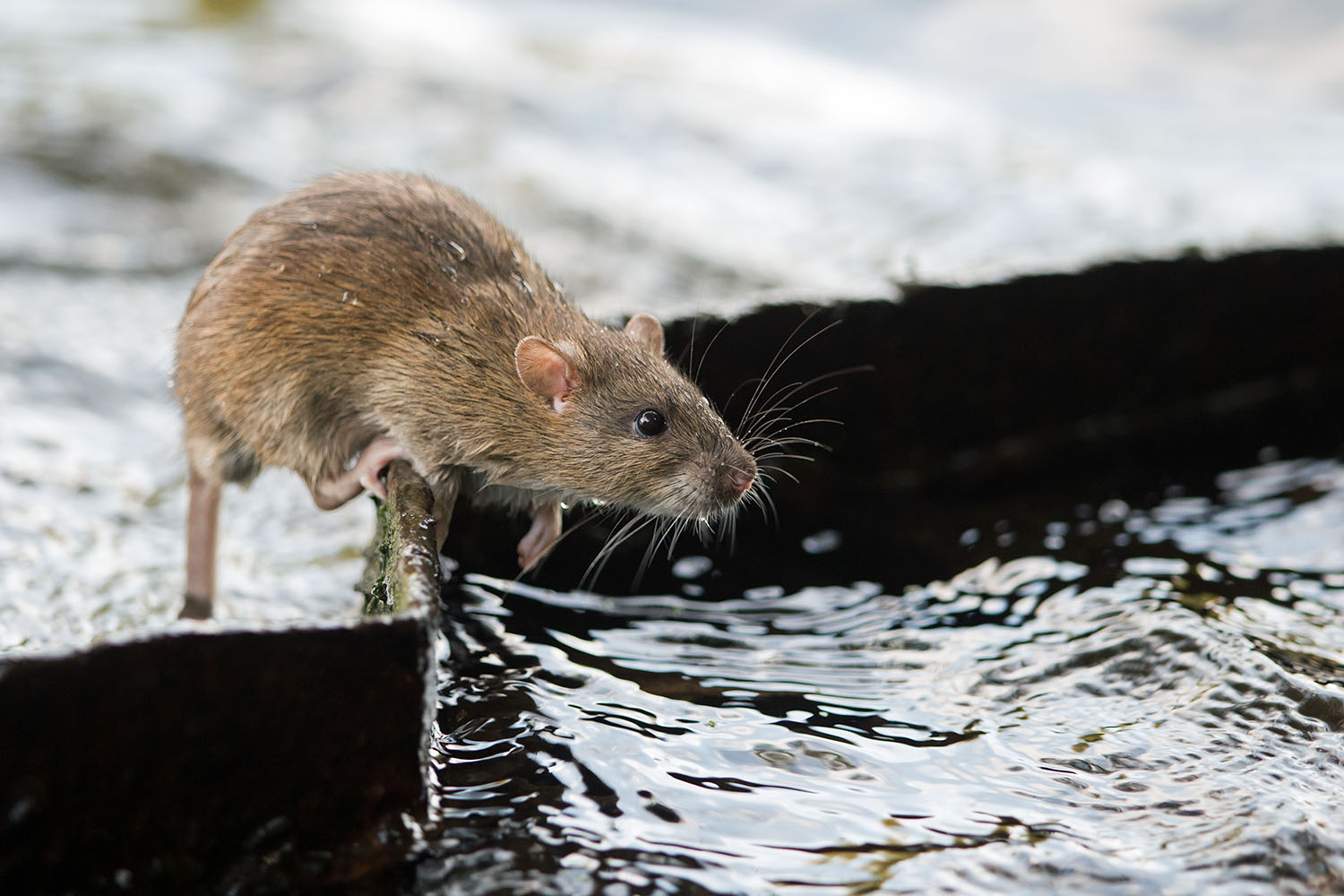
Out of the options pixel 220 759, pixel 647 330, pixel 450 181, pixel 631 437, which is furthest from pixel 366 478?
pixel 450 181

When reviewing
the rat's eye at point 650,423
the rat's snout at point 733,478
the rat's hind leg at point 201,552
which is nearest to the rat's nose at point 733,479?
the rat's snout at point 733,478

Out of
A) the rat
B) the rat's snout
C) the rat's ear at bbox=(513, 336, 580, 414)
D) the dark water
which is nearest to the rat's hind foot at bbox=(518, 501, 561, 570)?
the rat

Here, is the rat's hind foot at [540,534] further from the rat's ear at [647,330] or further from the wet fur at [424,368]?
the rat's ear at [647,330]

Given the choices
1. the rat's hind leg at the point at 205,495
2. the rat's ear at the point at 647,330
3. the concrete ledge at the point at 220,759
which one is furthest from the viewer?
the rat's hind leg at the point at 205,495

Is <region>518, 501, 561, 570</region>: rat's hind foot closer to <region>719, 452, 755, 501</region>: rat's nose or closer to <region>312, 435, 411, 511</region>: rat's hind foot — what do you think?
<region>312, 435, 411, 511</region>: rat's hind foot

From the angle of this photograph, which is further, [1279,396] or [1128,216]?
[1128,216]

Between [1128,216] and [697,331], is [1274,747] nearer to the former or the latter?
[697,331]

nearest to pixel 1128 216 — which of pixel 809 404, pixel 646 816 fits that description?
pixel 809 404

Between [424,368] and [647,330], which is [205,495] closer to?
[424,368]
